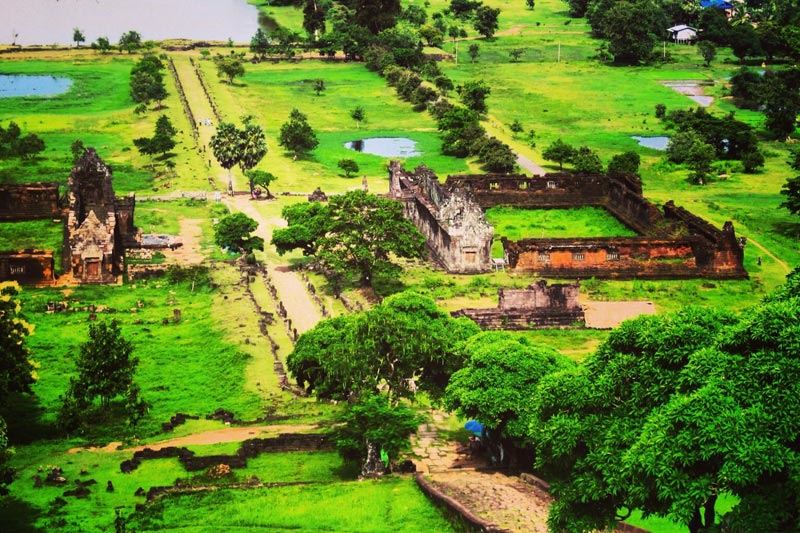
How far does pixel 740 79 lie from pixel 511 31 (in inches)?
2020

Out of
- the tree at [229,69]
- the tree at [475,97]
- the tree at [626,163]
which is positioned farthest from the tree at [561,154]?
the tree at [229,69]

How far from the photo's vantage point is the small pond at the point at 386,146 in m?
102

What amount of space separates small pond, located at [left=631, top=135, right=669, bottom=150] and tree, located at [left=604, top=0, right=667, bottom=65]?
38711 mm

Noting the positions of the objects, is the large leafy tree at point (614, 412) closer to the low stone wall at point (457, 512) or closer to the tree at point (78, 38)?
the low stone wall at point (457, 512)

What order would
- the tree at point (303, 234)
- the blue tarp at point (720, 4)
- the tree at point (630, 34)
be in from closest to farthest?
the tree at point (303, 234) < the tree at point (630, 34) < the blue tarp at point (720, 4)

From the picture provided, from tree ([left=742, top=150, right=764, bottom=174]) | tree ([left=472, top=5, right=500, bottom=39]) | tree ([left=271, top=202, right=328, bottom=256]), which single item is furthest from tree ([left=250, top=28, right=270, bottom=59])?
tree ([left=271, top=202, right=328, bottom=256])

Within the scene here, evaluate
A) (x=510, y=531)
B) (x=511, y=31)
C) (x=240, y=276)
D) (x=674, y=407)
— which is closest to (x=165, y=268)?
(x=240, y=276)

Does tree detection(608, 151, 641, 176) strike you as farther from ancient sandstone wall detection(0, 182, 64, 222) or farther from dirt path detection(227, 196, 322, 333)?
ancient sandstone wall detection(0, 182, 64, 222)

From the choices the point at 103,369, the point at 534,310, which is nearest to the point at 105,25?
the point at 534,310

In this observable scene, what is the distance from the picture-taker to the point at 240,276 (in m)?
66.0

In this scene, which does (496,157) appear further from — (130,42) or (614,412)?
(130,42)

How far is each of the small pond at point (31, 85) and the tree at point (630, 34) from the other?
195 ft

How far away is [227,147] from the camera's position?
291 feet

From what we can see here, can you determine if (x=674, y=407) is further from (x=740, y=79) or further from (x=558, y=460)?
(x=740, y=79)
